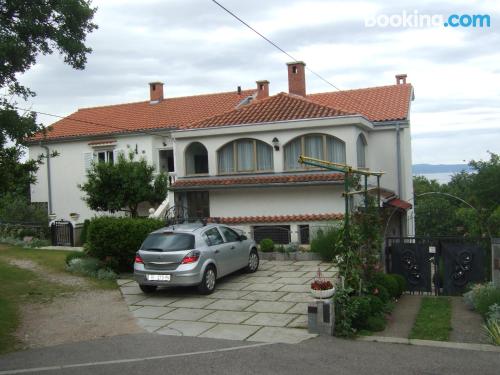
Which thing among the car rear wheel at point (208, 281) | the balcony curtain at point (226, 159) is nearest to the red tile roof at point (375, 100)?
the balcony curtain at point (226, 159)

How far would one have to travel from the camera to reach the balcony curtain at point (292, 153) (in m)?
20.5

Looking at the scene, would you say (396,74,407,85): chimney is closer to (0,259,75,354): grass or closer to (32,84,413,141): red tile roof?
(32,84,413,141): red tile roof

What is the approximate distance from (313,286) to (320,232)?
26.8 ft

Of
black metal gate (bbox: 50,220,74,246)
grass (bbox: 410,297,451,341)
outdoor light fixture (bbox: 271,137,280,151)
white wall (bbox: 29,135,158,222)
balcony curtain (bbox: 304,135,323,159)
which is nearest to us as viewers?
grass (bbox: 410,297,451,341)

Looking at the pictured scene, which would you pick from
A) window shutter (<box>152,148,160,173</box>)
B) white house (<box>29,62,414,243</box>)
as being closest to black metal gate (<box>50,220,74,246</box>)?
white house (<box>29,62,414,243</box>)

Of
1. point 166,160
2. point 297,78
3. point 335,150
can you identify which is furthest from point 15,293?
point 297,78

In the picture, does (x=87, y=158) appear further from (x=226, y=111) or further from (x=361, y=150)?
(x=361, y=150)

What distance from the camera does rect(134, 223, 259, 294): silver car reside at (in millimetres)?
12180

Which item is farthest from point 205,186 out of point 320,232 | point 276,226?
point 320,232

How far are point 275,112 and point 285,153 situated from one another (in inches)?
74.2

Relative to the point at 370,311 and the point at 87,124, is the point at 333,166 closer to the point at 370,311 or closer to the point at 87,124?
the point at 370,311

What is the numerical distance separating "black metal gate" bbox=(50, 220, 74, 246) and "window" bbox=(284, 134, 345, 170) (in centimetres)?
941

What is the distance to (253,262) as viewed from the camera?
1527 cm

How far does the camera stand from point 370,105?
2472cm
